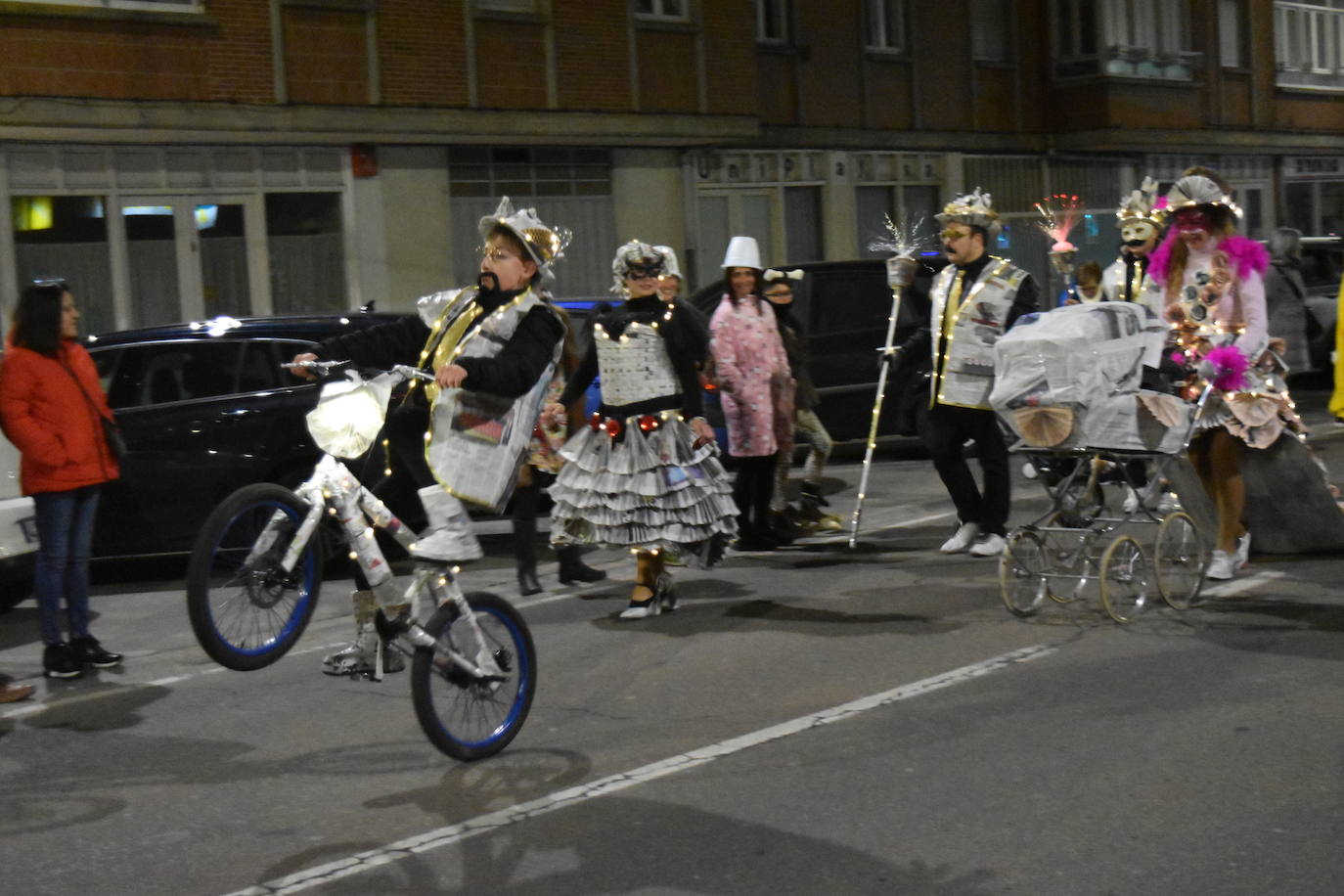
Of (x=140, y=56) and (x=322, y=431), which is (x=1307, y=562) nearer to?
(x=322, y=431)

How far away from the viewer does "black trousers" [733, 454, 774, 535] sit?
1116 centimetres

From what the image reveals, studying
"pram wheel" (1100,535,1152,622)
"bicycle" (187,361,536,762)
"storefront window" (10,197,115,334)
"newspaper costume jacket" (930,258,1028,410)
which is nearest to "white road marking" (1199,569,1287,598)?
"pram wheel" (1100,535,1152,622)

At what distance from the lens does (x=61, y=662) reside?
8203 millimetres

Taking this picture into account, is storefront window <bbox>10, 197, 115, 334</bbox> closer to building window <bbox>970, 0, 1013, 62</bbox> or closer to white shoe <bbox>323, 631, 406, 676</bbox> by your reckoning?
white shoe <bbox>323, 631, 406, 676</bbox>

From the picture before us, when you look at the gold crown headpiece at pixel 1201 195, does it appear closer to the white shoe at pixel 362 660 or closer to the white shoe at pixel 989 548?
the white shoe at pixel 989 548

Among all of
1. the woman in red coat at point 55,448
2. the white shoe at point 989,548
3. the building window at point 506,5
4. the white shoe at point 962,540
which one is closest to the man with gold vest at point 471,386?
the woman in red coat at point 55,448

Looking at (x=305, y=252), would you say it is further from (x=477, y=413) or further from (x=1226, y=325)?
(x=477, y=413)

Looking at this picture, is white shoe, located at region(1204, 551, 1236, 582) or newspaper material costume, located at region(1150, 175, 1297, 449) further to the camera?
white shoe, located at region(1204, 551, 1236, 582)

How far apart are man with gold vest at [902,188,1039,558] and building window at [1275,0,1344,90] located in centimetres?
2870

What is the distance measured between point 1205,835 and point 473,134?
1676 cm

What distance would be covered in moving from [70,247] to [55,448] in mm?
10264

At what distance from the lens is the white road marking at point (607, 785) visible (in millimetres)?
5145

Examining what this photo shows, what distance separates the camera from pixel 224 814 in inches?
228

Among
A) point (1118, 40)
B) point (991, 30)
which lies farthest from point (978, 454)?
point (1118, 40)
